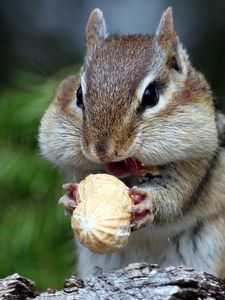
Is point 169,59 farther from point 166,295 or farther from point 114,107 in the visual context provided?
point 166,295

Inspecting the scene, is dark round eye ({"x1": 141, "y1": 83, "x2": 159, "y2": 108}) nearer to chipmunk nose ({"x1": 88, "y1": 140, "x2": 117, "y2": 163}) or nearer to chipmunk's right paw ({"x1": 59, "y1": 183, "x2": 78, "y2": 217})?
chipmunk nose ({"x1": 88, "y1": 140, "x2": 117, "y2": 163})

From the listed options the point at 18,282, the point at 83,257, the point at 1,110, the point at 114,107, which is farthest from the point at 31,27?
the point at 18,282

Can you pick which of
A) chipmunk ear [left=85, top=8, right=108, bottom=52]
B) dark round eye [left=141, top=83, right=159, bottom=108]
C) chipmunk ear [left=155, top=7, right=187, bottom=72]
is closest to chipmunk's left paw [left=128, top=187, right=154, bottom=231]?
dark round eye [left=141, top=83, right=159, bottom=108]

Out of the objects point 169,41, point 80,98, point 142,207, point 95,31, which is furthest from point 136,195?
point 95,31

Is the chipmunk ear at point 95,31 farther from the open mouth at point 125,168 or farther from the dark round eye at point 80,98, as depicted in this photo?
the open mouth at point 125,168

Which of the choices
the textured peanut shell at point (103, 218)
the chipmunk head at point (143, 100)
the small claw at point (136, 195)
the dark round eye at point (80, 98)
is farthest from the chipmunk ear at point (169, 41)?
the textured peanut shell at point (103, 218)

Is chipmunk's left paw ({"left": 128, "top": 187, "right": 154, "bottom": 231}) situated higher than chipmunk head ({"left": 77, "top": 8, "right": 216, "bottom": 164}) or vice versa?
chipmunk head ({"left": 77, "top": 8, "right": 216, "bottom": 164})

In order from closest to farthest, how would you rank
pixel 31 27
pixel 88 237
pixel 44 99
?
1. pixel 88 237
2. pixel 44 99
3. pixel 31 27
